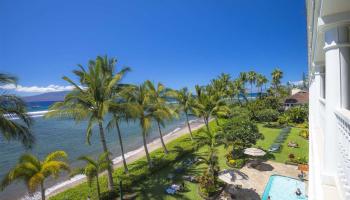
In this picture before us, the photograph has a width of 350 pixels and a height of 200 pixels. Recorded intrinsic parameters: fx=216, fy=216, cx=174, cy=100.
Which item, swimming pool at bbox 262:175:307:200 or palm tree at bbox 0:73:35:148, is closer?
palm tree at bbox 0:73:35:148

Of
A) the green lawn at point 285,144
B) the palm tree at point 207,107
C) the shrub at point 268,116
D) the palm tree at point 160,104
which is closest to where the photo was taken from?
the palm tree at point 160,104

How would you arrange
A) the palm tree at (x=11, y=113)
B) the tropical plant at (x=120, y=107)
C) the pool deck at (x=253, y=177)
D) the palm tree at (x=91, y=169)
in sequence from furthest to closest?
1. the tropical plant at (x=120, y=107)
2. the pool deck at (x=253, y=177)
3. the palm tree at (x=91, y=169)
4. the palm tree at (x=11, y=113)

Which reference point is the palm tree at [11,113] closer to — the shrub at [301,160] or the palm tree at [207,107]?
the palm tree at [207,107]

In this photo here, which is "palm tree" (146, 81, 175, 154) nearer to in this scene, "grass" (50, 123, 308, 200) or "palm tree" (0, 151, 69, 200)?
"grass" (50, 123, 308, 200)

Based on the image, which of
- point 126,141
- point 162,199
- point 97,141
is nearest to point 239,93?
point 126,141

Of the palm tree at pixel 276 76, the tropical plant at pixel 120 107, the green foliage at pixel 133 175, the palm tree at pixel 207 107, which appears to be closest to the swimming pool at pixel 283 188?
the green foliage at pixel 133 175

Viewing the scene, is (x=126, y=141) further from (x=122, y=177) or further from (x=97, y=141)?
(x=122, y=177)

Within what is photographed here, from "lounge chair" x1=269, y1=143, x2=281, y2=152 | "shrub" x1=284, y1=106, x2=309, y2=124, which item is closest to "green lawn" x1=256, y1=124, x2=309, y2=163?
"lounge chair" x1=269, y1=143, x2=281, y2=152
